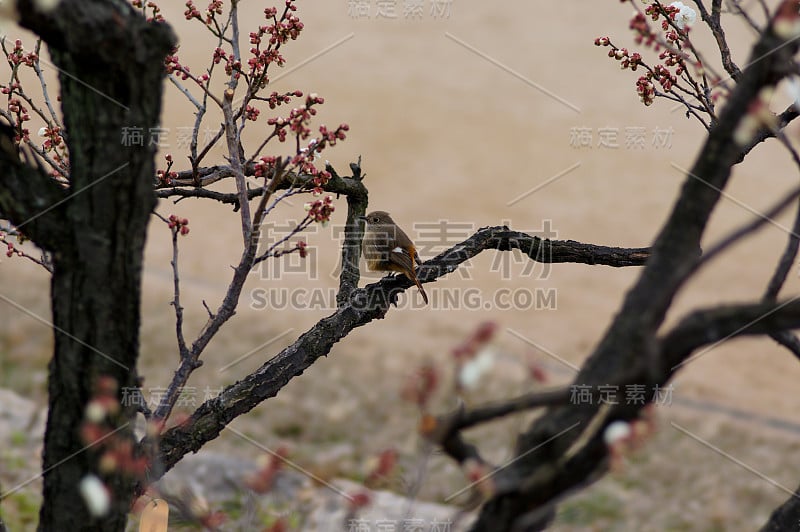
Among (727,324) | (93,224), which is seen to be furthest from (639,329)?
(93,224)

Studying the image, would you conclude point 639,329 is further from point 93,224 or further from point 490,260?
point 490,260

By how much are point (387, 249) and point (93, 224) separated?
3.24 metres

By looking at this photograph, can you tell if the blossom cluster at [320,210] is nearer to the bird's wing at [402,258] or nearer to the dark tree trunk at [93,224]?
the dark tree trunk at [93,224]

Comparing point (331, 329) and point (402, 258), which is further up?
point (402, 258)

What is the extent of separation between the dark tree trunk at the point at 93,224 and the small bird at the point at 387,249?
110 inches

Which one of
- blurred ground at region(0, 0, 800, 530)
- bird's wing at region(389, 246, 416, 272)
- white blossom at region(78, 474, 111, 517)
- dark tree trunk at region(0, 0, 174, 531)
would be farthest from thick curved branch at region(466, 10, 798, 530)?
bird's wing at region(389, 246, 416, 272)

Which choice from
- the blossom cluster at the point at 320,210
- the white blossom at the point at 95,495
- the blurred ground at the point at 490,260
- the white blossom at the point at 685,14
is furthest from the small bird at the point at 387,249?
the white blossom at the point at 95,495

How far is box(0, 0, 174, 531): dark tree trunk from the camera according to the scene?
9.05ft

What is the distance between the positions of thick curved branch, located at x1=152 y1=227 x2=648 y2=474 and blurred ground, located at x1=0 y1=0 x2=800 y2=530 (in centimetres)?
145

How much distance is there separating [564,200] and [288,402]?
9.55 metres

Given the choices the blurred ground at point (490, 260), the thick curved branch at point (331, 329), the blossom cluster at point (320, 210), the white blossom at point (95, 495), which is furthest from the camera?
the blurred ground at point (490, 260)

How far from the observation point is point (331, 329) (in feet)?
15.0

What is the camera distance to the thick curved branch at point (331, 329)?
4.24 m

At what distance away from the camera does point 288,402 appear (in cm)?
1048
